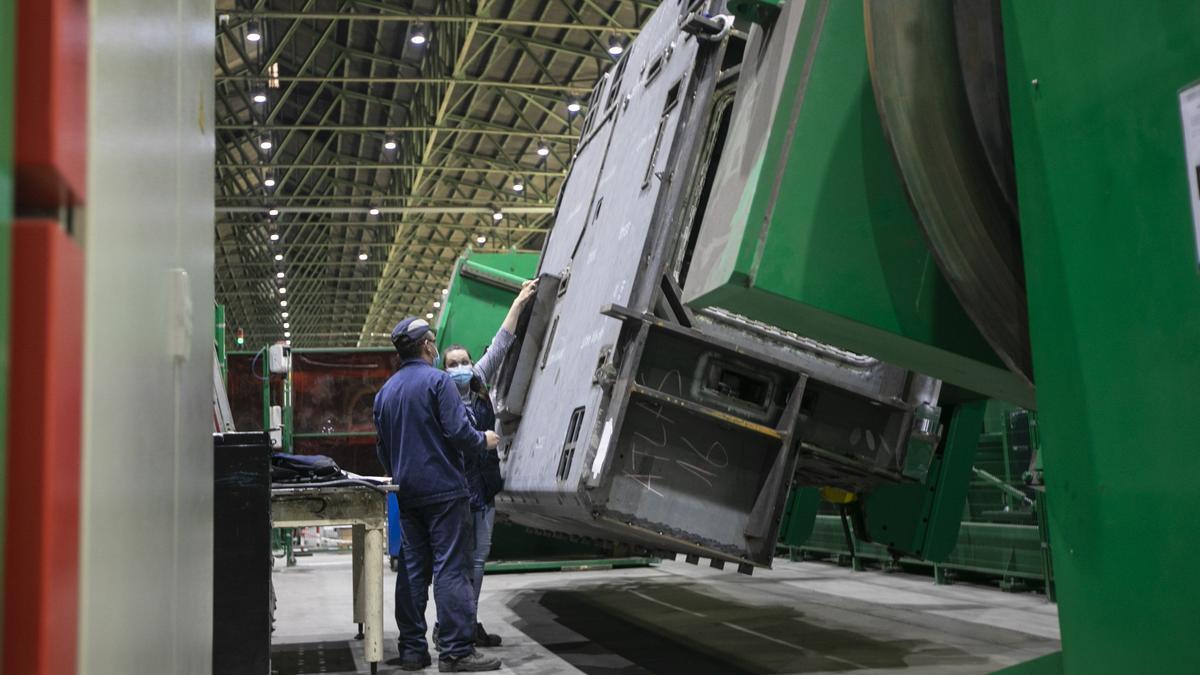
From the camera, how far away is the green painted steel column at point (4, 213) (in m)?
0.59

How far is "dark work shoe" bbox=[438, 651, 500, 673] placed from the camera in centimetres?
532

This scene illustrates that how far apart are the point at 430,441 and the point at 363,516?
0.49 m

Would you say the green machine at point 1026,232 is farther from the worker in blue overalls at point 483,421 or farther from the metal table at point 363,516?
the worker in blue overalls at point 483,421

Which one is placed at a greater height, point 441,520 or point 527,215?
point 527,215

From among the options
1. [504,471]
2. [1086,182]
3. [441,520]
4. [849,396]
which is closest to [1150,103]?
[1086,182]

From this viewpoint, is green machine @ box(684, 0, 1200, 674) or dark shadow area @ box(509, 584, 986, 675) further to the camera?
dark shadow area @ box(509, 584, 986, 675)

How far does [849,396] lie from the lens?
14.5 ft

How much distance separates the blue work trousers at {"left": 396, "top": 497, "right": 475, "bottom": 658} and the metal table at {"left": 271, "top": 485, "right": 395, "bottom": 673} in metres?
0.31

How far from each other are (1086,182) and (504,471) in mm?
4679

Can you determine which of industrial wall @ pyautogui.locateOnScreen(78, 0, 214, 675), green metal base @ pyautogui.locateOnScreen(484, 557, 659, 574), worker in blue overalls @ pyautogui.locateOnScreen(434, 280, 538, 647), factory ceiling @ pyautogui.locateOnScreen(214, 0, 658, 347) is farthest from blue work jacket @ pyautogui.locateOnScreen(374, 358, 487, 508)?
factory ceiling @ pyautogui.locateOnScreen(214, 0, 658, 347)

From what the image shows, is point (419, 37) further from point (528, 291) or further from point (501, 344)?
point (501, 344)

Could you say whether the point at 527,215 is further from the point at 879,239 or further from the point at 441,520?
the point at 879,239

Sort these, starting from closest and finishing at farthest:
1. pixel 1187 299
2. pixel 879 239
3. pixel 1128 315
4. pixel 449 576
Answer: pixel 1187 299
pixel 1128 315
pixel 879 239
pixel 449 576

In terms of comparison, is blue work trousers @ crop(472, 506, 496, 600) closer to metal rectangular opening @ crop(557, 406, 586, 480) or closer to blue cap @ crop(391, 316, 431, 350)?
blue cap @ crop(391, 316, 431, 350)
